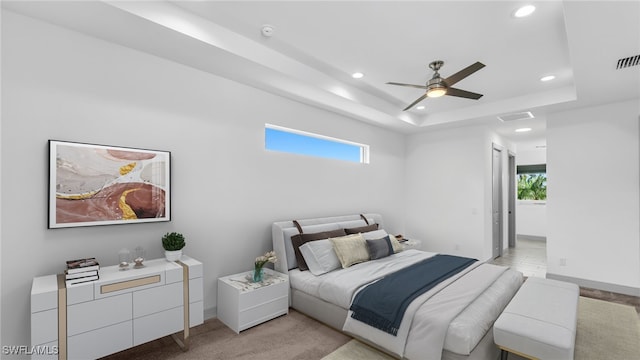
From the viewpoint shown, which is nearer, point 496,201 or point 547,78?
point 547,78

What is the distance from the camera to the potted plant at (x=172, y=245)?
8.84 ft

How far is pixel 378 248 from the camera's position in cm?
380

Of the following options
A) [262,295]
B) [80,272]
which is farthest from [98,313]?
[262,295]

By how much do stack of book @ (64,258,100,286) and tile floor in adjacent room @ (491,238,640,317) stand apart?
560 centimetres

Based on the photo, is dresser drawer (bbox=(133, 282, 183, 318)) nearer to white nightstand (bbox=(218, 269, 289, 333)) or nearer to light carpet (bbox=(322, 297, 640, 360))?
white nightstand (bbox=(218, 269, 289, 333))

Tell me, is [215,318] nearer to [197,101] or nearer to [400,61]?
[197,101]

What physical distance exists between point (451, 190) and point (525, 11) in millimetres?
3819

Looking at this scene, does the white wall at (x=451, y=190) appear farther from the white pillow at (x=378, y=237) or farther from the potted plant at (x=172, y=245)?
the potted plant at (x=172, y=245)

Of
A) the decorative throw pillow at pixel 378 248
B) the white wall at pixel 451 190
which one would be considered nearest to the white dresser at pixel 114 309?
the decorative throw pillow at pixel 378 248

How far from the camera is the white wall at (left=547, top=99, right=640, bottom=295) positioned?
4.06 m

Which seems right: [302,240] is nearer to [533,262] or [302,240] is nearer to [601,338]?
[601,338]

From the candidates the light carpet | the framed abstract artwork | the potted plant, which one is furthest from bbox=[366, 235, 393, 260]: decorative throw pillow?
the framed abstract artwork

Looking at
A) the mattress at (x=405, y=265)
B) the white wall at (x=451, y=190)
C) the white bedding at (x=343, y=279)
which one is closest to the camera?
the mattress at (x=405, y=265)

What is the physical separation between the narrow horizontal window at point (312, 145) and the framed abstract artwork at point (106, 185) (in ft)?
4.64
